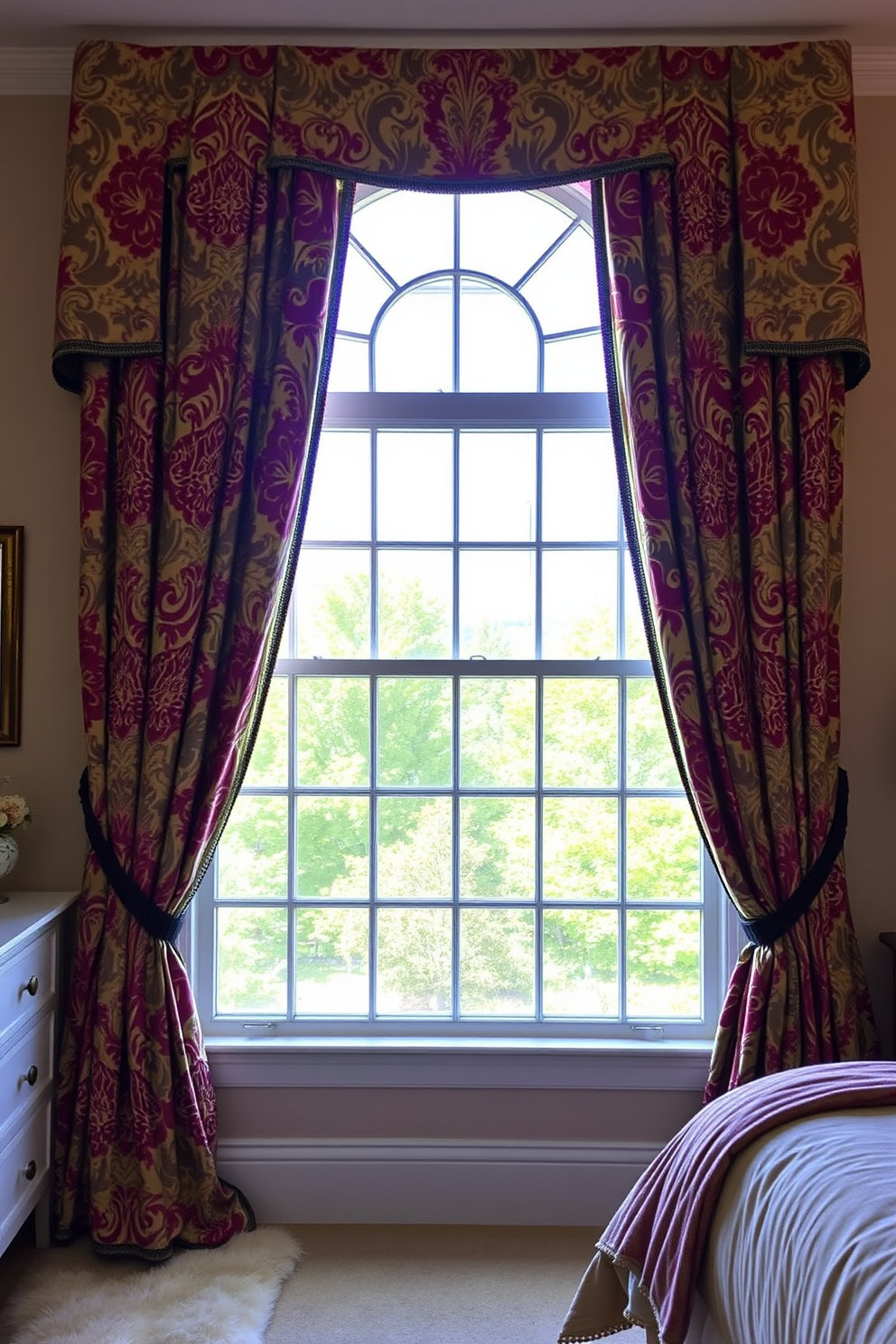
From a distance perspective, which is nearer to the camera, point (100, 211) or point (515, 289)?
point (100, 211)

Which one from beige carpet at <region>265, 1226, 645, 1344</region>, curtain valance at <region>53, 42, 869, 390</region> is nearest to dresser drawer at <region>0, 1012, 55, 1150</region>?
beige carpet at <region>265, 1226, 645, 1344</region>

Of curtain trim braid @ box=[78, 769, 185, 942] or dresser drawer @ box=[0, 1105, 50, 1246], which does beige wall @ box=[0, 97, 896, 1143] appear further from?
dresser drawer @ box=[0, 1105, 50, 1246]

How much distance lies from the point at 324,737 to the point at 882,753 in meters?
1.63

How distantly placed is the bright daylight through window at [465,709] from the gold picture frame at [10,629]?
0.69 meters

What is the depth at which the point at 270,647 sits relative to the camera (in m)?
2.83

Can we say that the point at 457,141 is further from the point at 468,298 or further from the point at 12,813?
the point at 12,813

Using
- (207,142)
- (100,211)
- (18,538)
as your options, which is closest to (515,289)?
(207,142)

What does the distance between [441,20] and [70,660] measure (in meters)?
2.03

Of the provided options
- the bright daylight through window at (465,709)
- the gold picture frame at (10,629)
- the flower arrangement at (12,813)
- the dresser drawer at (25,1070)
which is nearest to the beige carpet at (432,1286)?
the bright daylight through window at (465,709)

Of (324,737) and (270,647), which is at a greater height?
(270,647)

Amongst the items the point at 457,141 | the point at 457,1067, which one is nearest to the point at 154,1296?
the point at 457,1067

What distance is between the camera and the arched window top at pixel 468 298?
3078 mm

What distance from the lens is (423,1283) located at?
2605 mm

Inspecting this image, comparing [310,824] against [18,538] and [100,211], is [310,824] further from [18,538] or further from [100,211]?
[100,211]
